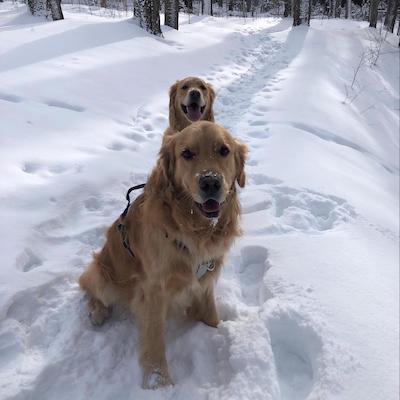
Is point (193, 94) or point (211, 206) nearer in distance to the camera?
point (211, 206)

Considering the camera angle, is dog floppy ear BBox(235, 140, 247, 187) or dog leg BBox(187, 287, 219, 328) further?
dog leg BBox(187, 287, 219, 328)

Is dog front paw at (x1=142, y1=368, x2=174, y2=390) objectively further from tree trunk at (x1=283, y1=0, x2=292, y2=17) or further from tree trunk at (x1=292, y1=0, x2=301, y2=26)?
tree trunk at (x1=283, y1=0, x2=292, y2=17)

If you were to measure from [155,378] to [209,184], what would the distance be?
109 centimetres

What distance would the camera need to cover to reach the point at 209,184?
2018 mm

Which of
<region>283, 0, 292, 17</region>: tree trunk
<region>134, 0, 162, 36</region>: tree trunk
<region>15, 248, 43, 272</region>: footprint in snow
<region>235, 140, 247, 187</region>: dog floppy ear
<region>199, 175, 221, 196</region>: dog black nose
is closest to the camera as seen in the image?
<region>199, 175, 221, 196</region>: dog black nose

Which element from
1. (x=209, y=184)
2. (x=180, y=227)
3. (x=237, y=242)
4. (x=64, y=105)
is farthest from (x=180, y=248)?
(x=64, y=105)

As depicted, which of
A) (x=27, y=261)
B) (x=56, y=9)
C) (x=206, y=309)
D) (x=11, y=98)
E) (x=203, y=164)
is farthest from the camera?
(x=56, y=9)

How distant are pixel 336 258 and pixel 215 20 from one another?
1631 cm

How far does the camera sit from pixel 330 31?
49.3ft

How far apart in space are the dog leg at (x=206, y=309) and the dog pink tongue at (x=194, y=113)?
2573mm

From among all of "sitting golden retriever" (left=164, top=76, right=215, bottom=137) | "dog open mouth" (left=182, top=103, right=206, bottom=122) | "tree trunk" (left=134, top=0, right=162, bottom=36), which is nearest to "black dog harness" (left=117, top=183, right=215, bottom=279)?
"sitting golden retriever" (left=164, top=76, right=215, bottom=137)

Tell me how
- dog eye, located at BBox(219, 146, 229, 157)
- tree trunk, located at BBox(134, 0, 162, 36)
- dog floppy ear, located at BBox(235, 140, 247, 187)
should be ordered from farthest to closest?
tree trunk, located at BBox(134, 0, 162, 36), dog floppy ear, located at BBox(235, 140, 247, 187), dog eye, located at BBox(219, 146, 229, 157)

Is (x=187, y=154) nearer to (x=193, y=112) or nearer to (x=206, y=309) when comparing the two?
(x=206, y=309)

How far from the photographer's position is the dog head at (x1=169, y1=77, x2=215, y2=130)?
4.65 metres
